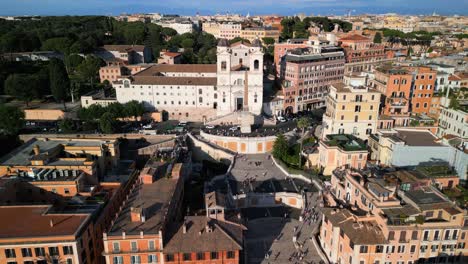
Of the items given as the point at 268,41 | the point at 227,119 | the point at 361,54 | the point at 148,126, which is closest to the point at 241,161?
the point at 227,119

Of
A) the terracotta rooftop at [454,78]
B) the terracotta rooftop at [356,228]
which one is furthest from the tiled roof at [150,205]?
the terracotta rooftop at [454,78]

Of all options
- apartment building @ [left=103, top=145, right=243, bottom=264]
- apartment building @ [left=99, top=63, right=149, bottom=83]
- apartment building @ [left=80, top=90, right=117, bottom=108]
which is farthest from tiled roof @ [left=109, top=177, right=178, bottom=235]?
apartment building @ [left=99, top=63, right=149, bottom=83]

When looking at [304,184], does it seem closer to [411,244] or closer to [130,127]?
[411,244]

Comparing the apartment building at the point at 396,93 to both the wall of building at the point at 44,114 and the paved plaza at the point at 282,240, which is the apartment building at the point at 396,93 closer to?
the paved plaza at the point at 282,240

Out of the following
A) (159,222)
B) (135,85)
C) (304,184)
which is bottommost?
(304,184)

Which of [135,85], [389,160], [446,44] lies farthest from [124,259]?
[446,44]

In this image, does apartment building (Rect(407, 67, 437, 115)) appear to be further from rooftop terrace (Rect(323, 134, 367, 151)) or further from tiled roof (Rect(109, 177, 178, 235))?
tiled roof (Rect(109, 177, 178, 235))

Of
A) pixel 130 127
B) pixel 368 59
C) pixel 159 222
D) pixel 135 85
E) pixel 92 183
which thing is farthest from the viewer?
pixel 368 59
